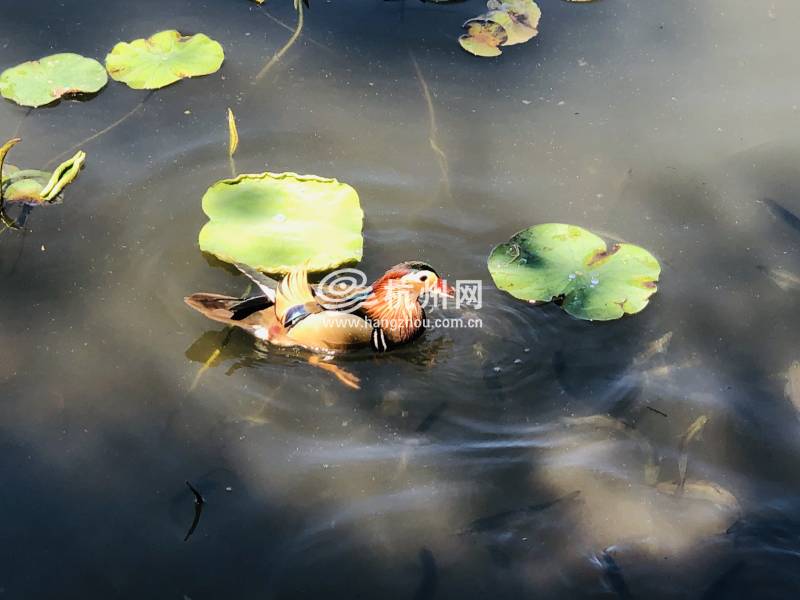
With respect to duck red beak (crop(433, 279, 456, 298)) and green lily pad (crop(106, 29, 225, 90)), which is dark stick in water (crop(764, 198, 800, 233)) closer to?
duck red beak (crop(433, 279, 456, 298))

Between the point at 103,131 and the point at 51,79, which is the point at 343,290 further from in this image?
the point at 51,79

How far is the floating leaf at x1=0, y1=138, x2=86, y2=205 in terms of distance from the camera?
539cm

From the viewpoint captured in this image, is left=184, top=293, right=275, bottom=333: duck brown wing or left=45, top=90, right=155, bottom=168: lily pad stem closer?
left=184, top=293, right=275, bottom=333: duck brown wing

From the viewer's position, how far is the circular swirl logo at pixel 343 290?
191 inches

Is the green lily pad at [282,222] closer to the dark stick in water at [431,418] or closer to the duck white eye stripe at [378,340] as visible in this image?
the duck white eye stripe at [378,340]

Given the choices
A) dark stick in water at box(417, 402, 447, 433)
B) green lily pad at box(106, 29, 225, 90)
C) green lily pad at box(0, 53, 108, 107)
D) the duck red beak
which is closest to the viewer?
dark stick in water at box(417, 402, 447, 433)

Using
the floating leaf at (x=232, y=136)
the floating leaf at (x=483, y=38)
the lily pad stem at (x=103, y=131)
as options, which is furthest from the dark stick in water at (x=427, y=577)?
the floating leaf at (x=483, y=38)

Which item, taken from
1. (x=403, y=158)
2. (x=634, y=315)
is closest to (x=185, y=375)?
(x=403, y=158)

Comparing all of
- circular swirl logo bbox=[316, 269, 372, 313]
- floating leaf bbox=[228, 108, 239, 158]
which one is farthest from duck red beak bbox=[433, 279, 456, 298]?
floating leaf bbox=[228, 108, 239, 158]

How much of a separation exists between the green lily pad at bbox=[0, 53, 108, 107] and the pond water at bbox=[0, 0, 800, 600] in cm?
10

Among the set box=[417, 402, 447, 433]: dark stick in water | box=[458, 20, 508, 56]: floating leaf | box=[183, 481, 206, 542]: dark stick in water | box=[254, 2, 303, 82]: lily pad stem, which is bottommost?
box=[183, 481, 206, 542]: dark stick in water

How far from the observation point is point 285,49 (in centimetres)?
645

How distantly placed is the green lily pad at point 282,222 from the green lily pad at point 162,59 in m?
1.18

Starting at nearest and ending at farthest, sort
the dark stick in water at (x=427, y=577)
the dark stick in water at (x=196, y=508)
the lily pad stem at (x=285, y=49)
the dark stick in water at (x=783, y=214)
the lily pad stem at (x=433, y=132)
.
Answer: the dark stick in water at (x=427, y=577) → the dark stick in water at (x=196, y=508) → the dark stick in water at (x=783, y=214) → the lily pad stem at (x=433, y=132) → the lily pad stem at (x=285, y=49)
